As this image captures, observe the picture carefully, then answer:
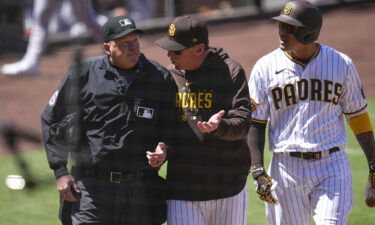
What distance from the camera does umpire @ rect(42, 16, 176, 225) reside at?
4.34 metres

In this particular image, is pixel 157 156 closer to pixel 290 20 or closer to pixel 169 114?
pixel 169 114

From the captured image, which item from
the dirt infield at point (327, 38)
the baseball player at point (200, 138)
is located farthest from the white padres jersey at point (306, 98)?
the dirt infield at point (327, 38)

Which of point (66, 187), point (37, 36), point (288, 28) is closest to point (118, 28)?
point (66, 187)

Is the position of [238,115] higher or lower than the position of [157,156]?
higher

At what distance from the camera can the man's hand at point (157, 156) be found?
4.24 m

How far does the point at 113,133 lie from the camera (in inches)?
171

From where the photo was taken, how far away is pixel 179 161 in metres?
4.52

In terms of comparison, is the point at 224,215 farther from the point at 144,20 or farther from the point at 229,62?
the point at 144,20

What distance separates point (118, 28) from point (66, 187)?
916 mm

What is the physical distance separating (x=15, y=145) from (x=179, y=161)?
1900 millimetres

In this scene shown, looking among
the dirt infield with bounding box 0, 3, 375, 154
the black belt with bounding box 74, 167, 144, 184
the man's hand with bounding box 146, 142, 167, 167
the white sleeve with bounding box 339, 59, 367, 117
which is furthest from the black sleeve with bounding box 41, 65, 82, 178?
the dirt infield with bounding box 0, 3, 375, 154

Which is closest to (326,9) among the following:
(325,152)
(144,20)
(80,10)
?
(144,20)

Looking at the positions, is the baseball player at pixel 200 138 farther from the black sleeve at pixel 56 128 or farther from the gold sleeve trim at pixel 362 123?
the gold sleeve trim at pixel 362 123

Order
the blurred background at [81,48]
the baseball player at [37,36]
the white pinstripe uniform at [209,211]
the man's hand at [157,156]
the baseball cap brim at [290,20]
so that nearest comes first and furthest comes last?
the blurred background at [81,48] → the baseball player at [37,36] → the man's hand at [157,156] → the white pinstripe uniform at [209,211] → the baseball cap brim at [290,20]
